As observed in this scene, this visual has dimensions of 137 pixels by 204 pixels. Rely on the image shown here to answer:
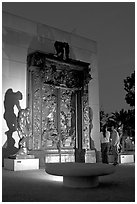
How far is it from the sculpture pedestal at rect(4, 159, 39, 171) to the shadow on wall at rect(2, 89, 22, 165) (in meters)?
0.81

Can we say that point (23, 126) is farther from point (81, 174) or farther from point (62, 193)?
point (62, 193)

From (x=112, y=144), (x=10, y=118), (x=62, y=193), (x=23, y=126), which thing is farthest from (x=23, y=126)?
(x=62, y=193)

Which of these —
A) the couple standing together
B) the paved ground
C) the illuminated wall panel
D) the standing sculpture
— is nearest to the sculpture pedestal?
the standing sculpture

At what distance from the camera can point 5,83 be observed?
29.0 feet

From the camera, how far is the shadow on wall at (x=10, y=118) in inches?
337

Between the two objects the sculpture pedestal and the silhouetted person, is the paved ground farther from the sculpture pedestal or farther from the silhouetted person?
the silhouetted person

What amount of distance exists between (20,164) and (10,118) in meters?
1.81

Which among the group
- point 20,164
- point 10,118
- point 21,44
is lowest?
point 20,164

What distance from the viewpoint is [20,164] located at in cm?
750

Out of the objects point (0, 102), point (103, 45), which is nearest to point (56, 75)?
point (0, 102)

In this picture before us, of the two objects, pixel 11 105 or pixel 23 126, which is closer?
pixel 23 126

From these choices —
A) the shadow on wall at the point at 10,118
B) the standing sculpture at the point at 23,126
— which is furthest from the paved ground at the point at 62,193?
the shadow on wall at the point at 10,118

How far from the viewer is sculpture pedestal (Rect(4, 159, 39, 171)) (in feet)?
24.4

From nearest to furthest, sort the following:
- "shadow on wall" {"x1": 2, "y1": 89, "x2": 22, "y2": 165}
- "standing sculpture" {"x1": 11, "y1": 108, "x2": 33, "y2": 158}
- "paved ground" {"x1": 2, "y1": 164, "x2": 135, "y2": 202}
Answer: "paved ground" {"x1": 2, "y1": 164, "x2": 135, "y2": 202} < "standing sculpture" {"x1": 11, "y1": 108, "x2": 33, "y2": 158} < "shadow on wall" {"x1": 2, "y1": 89, "x2": 22, "y2": 165}
